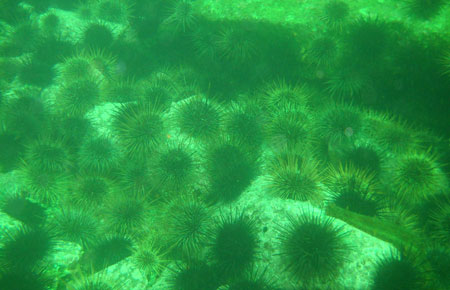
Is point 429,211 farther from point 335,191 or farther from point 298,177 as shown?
point 298,177

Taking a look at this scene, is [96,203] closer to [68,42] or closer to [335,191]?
[335,191]

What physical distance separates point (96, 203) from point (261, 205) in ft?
10.2

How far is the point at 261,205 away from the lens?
4.52 meters

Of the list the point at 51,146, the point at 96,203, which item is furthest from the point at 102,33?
the point at 96,203

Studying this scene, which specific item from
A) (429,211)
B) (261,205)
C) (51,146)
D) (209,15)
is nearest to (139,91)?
(51,146)

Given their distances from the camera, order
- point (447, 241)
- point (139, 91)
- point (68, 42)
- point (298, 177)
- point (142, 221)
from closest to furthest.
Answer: point (447, 241)
point (298, 177)
point (142, 221)
point (139, 91)
point (68, 42)

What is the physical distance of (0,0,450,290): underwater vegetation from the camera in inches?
153

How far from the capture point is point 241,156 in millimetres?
4844

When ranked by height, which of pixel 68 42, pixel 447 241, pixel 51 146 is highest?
pixel 68 42

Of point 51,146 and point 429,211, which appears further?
point 51,146

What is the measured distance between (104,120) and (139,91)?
1077 mm

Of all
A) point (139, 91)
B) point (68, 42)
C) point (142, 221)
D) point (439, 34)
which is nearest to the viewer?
point (142, 221)

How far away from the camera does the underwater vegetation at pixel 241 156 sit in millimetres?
3879

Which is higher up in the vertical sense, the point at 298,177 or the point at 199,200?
the point at 298,177
